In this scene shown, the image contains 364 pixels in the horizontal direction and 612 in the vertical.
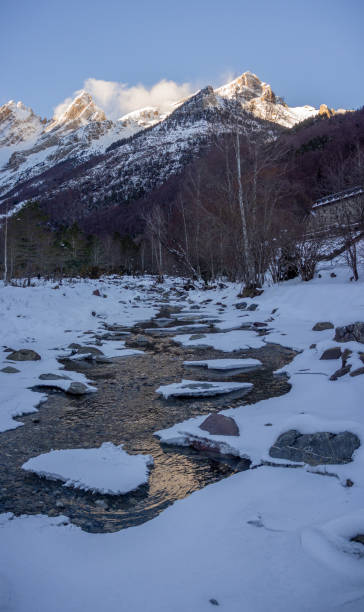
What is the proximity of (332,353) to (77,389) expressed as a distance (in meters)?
3.63

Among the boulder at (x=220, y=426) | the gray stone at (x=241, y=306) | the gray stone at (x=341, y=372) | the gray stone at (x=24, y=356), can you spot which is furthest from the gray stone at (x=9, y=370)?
the gray stone at (x=241, y=306)

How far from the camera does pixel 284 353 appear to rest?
6.36m

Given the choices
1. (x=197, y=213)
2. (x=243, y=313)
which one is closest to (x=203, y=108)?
(x=197, y=213)

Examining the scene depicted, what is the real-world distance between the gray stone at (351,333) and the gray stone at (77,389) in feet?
13.0

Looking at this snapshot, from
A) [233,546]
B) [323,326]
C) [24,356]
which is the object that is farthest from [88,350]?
Result: [233,546]

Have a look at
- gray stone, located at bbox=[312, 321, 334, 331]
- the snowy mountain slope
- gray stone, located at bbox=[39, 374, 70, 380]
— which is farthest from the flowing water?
the snowy mountain slope

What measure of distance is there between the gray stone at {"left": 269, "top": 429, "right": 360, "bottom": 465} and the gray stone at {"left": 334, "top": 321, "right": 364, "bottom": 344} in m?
2.82

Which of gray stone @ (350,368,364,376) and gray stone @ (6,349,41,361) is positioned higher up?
gray stone @ (350,368,364,376)

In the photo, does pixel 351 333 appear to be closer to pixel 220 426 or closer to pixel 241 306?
pixel 220 426

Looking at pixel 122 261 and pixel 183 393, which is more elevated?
pixel 122 261

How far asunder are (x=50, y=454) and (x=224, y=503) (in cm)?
162

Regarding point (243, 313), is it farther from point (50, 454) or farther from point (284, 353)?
point (50, 454)

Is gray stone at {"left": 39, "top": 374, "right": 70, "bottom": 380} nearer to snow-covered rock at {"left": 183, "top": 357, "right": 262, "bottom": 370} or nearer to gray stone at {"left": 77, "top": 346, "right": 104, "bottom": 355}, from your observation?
gray stone at {"left": 77, "top": 346, "right": 104, "bottom": 355}

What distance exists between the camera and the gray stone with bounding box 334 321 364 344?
5.24 m
